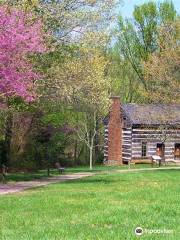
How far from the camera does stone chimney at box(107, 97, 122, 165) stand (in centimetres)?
5991

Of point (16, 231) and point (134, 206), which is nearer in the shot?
point (16, 231)

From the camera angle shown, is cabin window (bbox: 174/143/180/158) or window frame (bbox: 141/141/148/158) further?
cabin window (bbox: 174/143/180/158)

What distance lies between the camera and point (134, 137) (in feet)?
194

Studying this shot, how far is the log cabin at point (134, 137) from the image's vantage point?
5872cm

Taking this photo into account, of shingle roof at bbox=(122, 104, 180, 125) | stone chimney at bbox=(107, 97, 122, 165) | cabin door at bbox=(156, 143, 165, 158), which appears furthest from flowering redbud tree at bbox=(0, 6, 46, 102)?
cabin door at bbox=(156, 143, 165, 158)

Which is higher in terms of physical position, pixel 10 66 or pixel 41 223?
pixel 10 66

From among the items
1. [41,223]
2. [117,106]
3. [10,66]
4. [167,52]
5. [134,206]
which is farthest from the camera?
A: [117,106]

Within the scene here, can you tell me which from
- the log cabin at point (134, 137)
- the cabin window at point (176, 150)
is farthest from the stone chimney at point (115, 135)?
the cabin window at point (176, 150)

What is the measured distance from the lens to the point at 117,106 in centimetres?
6003

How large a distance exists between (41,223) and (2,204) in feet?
15.4

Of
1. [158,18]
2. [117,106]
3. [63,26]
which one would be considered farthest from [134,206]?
[158,18]

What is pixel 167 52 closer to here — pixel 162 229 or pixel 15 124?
pixel 15 124

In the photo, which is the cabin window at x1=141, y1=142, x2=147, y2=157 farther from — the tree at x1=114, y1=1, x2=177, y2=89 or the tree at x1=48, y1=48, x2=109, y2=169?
the tree at x1=48, y1=48, x2=109, y2=169

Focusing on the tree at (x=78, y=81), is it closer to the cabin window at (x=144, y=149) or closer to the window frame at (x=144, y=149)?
the window frame at (x=144, y=149)
